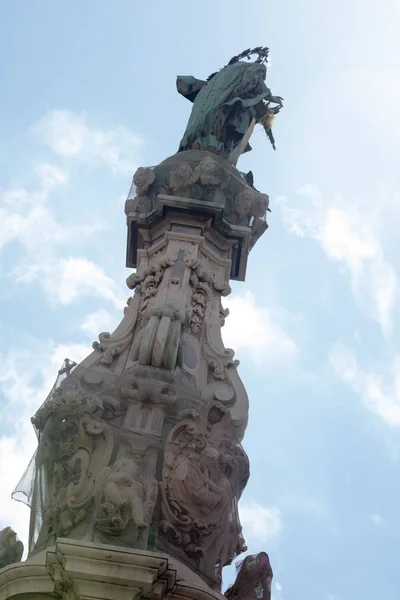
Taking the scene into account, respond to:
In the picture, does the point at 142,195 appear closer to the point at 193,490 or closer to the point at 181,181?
the point at 181,181

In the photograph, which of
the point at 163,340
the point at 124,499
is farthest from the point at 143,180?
the point at 124,499

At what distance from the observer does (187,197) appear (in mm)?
11039

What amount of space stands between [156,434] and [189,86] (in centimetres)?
1078

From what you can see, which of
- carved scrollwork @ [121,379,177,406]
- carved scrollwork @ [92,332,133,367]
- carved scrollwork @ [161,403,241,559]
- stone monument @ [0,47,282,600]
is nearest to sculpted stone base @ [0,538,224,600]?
stone monument @ [0,47,282,600]

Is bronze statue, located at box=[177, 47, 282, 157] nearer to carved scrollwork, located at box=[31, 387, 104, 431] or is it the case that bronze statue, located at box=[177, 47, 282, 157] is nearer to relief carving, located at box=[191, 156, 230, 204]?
relief carving, located at box=[191, 156, 230, 204]

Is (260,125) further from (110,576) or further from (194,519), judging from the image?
(110,576)

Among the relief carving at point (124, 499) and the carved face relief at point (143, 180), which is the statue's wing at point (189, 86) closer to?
the carved face relief at point (143, 180)

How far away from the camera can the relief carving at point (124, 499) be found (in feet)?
20.1

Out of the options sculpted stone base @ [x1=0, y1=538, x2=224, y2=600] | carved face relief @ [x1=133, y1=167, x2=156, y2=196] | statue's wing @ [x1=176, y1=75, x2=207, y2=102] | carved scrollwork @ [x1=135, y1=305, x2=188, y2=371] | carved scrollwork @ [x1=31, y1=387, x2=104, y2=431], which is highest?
statue's wing @ [x1=176, y1=75, x2=207, y2=102]

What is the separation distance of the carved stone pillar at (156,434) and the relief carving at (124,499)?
11 millimetres

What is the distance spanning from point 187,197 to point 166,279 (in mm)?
1819

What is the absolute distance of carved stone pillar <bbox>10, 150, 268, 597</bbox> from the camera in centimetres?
656

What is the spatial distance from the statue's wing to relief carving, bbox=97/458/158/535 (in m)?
11.2

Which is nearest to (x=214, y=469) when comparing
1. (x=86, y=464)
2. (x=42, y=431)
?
(x=86, y=464)
